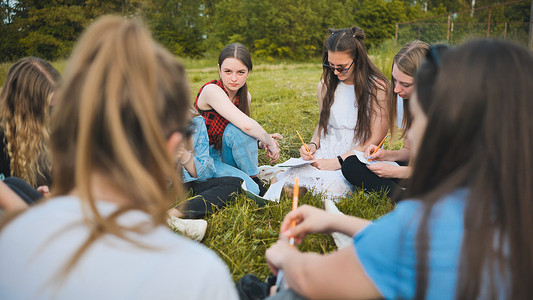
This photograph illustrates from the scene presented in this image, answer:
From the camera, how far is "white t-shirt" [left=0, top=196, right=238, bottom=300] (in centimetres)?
82

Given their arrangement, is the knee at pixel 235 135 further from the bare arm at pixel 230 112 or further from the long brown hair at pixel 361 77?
the long brown hair at pixel 361 77

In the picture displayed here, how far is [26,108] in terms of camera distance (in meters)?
1.98

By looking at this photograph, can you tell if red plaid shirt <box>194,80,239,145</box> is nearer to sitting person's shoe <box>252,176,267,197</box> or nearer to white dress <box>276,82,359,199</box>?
sitting person's shoe <box>252,176,267,197</box>

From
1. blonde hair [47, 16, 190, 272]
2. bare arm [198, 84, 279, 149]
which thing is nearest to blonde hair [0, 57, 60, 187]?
blonde hair [47, 16, 190, 272]

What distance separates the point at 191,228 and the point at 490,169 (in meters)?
1.66

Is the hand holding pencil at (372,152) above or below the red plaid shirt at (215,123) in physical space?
below

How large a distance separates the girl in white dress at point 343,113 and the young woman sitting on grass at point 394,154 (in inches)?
5.6

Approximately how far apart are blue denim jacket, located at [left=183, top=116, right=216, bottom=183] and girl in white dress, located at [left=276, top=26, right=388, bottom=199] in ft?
1.86

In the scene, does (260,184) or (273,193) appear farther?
(260,184)

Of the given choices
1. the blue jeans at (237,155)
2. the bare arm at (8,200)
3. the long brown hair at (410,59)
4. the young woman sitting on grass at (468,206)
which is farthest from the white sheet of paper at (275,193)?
the young woman sitting on grass at (468,206)

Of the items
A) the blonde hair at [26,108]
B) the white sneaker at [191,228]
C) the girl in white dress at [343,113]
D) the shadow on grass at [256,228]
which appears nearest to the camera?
the blonde hair at [26,108]

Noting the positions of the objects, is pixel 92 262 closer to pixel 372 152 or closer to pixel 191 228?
pixel 191 228

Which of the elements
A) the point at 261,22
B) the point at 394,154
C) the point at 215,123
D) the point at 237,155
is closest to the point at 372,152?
the point at 394,154

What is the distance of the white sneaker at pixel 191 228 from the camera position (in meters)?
2.26
